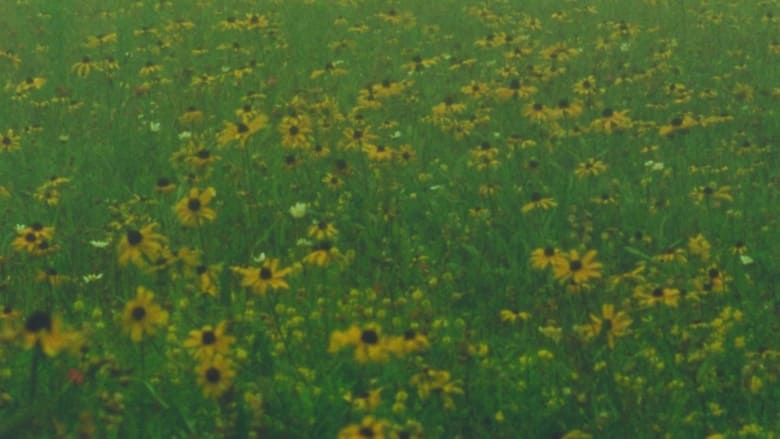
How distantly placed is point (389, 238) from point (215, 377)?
7.82ft

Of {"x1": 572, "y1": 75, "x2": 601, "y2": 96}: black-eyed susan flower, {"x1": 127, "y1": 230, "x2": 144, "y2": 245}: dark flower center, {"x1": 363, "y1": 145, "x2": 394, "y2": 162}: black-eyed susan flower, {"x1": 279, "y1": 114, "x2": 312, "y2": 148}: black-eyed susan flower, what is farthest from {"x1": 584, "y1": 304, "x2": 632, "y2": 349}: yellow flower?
{"x1": 572, "y1": 75, "x2": 601, "y2": 96}: black-eyed susan flower

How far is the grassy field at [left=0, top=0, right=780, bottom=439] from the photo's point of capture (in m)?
4.27

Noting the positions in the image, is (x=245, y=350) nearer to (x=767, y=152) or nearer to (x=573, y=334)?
(x=573, y=334)

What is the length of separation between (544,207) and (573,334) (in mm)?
1423

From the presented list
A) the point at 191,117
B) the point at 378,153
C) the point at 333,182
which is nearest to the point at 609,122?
the point at 378,153

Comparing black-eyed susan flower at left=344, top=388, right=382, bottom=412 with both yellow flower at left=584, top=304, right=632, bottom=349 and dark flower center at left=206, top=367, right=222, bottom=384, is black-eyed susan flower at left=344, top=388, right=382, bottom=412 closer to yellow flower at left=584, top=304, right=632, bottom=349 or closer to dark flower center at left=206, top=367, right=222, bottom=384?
dark flower center at left=206, top=367, right=222, bottom=384

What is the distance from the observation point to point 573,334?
4.96 meters

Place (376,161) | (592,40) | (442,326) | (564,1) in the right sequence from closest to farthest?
(442,326), (376,161), (592,40), (564,1)

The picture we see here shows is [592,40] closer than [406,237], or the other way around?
[406,237]

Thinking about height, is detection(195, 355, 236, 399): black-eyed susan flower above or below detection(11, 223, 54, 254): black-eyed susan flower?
above

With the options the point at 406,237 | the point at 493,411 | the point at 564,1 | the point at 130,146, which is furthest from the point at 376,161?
the point at 564,1

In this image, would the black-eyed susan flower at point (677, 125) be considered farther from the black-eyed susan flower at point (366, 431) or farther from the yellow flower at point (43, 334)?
the yellow flower at point (43, 334)

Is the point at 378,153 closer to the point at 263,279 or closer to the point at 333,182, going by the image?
the point at 333,182

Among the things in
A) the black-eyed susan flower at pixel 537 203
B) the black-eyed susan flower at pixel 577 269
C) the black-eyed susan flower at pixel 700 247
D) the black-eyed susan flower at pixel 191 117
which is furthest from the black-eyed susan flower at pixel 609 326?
the black-eyed susan flower at pixel 191 117
